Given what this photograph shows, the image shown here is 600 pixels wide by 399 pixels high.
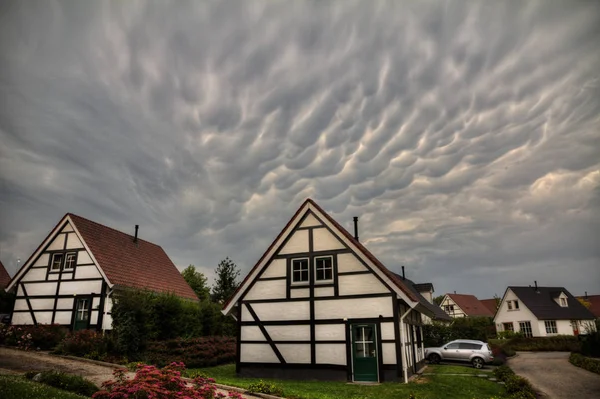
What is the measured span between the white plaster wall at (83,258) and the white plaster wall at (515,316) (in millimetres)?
51116

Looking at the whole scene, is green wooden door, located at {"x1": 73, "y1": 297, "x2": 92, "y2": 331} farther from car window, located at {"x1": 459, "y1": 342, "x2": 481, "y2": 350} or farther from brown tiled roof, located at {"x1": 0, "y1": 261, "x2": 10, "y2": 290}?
car window, located at {"x1": 459, "y1": 342, "x2": 481, "y2": 350}

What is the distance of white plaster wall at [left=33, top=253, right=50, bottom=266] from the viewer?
87.8 ft

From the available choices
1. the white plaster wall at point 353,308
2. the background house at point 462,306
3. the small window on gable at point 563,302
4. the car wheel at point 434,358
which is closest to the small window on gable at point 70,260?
the white plaster wall at point 353,308

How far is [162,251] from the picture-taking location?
3525 cm

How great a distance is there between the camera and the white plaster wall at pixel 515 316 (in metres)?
51.0

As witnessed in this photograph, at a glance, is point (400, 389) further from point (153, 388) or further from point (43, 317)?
point (43, 317)

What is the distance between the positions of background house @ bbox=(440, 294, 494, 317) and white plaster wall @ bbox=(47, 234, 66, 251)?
65105 millimetres

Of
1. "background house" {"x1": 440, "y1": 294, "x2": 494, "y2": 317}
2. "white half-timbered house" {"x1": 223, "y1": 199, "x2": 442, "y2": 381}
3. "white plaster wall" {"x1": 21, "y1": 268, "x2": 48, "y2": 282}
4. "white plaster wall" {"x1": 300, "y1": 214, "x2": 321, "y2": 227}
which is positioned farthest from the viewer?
"background house" {"x1": 440, "y1": 294, "x2": 494, "y2": 317}

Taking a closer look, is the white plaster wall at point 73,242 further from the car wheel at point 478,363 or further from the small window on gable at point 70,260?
the car wheel at point 478,363

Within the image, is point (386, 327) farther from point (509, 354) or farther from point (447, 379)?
point (509, 354)

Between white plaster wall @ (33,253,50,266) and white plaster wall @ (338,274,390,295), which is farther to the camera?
white plaster wall @ (33,253,50,266)

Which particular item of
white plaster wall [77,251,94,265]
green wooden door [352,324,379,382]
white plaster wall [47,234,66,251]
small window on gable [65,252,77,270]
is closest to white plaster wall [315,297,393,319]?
green wooden door [352,324,379,382]

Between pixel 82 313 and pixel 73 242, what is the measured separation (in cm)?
471

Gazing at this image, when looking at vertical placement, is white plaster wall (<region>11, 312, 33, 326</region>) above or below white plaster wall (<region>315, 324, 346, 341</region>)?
above
